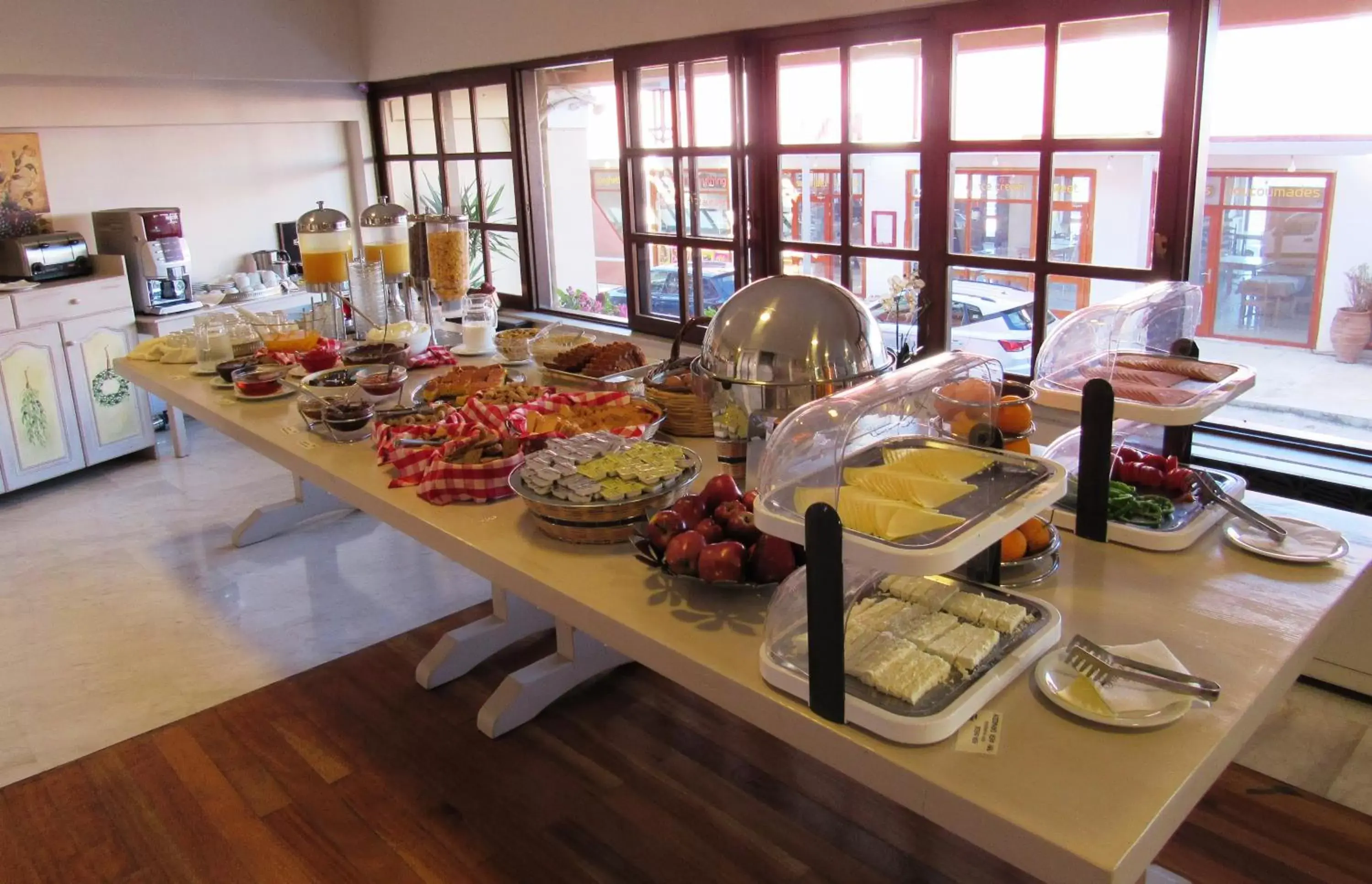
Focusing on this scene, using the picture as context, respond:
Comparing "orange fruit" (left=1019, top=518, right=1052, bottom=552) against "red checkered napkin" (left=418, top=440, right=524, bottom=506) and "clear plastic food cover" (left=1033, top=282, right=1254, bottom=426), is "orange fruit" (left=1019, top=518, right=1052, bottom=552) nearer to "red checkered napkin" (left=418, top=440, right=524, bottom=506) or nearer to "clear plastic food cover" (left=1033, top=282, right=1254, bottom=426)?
"clear plastic food cover" (left=1033, top=282, right=1254, bottom=426)

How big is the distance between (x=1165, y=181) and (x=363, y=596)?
3.00m

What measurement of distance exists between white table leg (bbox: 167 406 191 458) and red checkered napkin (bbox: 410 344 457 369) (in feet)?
→ 8.68

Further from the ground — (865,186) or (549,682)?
(865,186)

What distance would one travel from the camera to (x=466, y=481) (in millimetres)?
2135

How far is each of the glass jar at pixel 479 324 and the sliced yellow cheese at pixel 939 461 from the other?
2.22 meters

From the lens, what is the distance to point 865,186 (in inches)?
151

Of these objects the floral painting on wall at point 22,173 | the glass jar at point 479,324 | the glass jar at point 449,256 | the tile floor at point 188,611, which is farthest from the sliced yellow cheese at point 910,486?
the floral painting on wall at point 22,173

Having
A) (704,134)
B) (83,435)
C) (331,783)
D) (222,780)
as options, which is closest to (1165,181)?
(704,134)

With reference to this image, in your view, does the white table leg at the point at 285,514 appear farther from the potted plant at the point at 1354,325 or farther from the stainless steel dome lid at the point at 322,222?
the potted plant at the point at 1354,325

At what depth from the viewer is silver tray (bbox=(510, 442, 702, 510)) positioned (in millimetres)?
1846

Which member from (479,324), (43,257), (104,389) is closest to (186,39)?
(43,257)

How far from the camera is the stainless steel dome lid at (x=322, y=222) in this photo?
11.6 feet

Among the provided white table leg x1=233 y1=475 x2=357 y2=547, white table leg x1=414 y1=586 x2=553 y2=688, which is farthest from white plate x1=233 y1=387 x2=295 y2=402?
white table leg x1=233 y1=475 x2=357 y2=547

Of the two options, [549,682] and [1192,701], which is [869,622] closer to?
[1192,701]
